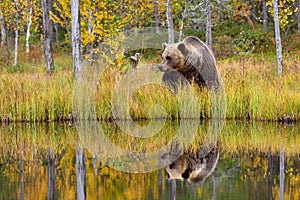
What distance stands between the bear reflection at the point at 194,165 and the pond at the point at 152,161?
0.01 metres

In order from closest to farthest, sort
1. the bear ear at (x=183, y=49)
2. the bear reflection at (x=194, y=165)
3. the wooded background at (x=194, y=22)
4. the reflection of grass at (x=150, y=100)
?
1. the bear reflection at (x=194, y=165)
2. the reflection of grass at (x=150, y=100)
3. the bear ear at (x=183, y=49)
4. the wooded background at (x=194, y=22)

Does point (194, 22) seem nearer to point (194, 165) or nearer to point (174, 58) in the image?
point (174, 58)

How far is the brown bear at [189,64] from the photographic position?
10.8 m

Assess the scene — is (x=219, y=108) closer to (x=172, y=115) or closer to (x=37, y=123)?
(x=172, y=115)

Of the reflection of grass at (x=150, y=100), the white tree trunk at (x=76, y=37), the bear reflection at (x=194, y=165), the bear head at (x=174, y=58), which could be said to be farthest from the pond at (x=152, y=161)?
the white tree trunk at (x=76, y=37)

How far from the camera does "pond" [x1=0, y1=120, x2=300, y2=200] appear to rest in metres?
5.12

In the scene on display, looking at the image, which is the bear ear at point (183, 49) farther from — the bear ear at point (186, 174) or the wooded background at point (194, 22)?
the bear ear at point (186, 174)

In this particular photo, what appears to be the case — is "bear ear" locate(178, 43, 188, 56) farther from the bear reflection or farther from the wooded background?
the bear reflection

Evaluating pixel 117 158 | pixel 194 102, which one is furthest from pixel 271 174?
pixel 194 102

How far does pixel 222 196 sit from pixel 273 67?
38.5 ft

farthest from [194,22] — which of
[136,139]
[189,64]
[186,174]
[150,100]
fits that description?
[186,174]

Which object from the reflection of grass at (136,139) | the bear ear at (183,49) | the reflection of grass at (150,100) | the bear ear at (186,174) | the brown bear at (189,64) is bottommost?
the bear ear at (186,174)

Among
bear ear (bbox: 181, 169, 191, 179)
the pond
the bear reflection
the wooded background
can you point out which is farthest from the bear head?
bear ear (bbox: 181, 169, 191, 179)

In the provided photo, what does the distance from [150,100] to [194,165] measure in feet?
14.0
